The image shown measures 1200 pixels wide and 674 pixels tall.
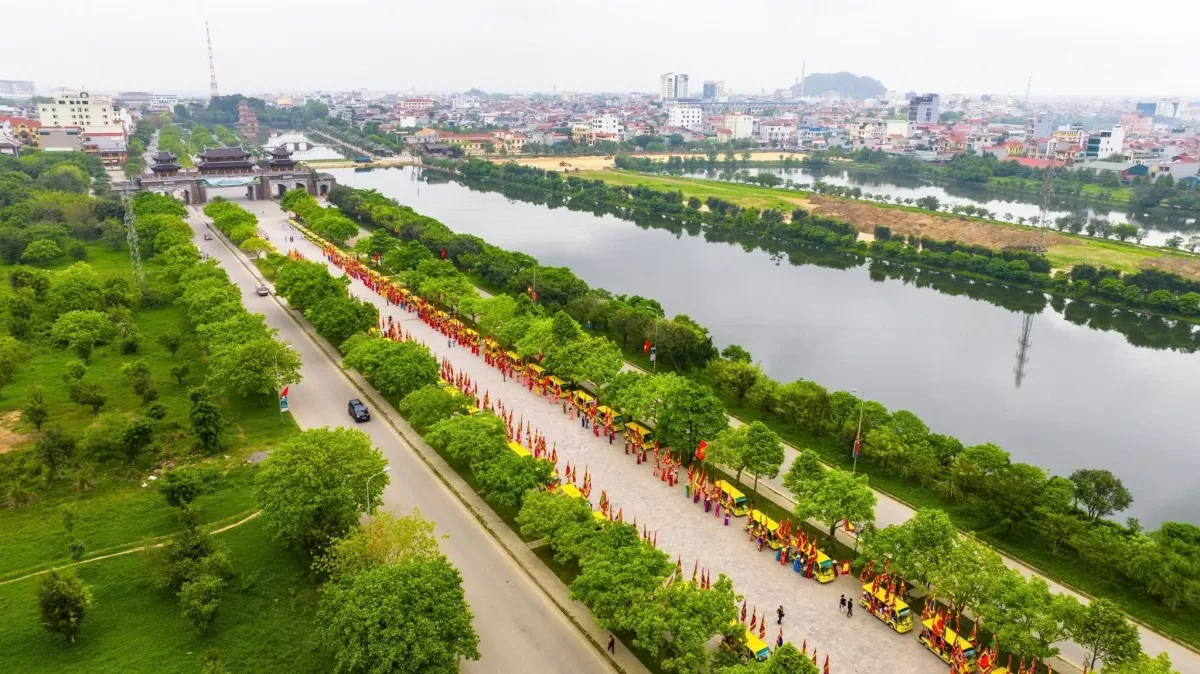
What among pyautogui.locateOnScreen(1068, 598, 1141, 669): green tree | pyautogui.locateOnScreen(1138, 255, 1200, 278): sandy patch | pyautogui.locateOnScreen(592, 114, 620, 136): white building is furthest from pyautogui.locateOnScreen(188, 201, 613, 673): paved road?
pyautogui.locateOnScreen(592, 114, 620, 136): white building

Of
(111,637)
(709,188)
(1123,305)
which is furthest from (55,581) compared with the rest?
(709,188)

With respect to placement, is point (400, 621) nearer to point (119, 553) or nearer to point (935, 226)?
point (119, 553)

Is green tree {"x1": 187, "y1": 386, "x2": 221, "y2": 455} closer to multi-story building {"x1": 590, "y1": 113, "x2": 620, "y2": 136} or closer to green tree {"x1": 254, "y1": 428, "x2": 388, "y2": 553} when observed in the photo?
green tree {"x1": 254, "y1": 428, "x2": 388, "y2": 553}

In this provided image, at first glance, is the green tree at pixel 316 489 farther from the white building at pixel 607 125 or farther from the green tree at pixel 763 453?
the white building at pixel 607 125

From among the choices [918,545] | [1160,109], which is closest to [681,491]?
[918,545]

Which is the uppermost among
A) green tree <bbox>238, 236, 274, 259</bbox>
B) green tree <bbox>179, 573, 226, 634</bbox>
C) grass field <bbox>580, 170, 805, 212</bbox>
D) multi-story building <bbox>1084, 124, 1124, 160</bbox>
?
multi-story building <bbox>1084, 124, 1124, 160</bbox>
